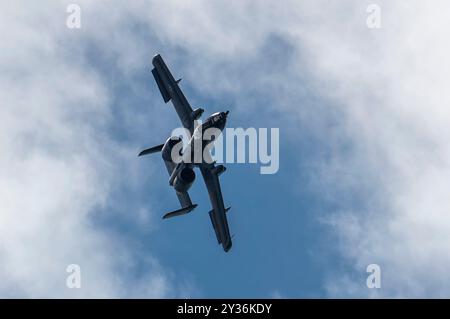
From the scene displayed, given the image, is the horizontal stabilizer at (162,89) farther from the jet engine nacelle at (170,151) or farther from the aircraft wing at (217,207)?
the aircraft wing at (217,207)

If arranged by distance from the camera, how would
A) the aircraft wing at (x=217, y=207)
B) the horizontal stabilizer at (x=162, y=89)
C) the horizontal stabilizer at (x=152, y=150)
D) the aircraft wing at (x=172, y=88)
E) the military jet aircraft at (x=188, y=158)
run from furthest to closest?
the aircraft wing at (x=217, y=207) → the horizontal stabilizer at (x=152, y=150) → the horizontal stabilizer at (x=162, y=89) → the aircraft wing at (x=172, y=88) → the military jet aircraft at (x=188, y=158)

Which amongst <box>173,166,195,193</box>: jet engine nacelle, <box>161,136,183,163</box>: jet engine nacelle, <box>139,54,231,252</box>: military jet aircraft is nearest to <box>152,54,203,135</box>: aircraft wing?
<box>139,54,231,252</box>: military jet aircraft

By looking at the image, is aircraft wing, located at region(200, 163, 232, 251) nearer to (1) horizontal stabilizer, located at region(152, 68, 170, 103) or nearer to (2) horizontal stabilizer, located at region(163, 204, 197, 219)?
(2) horizontal stabilizer, located at region(163, 204, 197, 219)

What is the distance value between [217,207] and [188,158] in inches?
396

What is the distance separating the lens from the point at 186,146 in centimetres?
7094

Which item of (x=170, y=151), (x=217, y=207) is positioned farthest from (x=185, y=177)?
(x=217, y=207)

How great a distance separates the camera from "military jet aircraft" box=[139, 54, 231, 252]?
228 ft

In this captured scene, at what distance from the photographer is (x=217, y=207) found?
78500 mm

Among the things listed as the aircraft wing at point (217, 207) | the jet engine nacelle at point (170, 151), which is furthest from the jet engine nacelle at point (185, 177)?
the aircraft wing at point (217, 207)

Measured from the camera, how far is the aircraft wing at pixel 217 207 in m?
75.8
